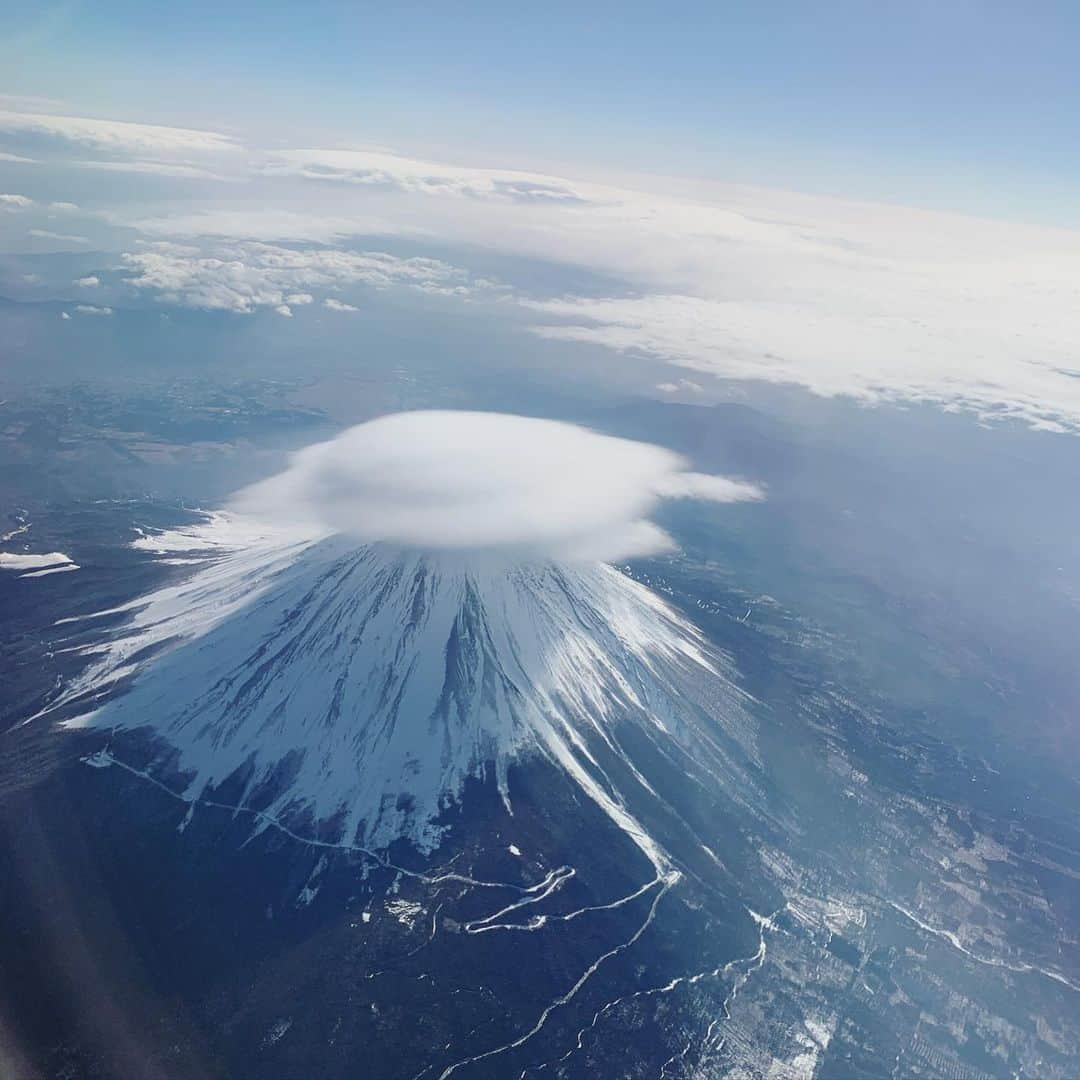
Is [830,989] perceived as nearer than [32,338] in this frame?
Yes

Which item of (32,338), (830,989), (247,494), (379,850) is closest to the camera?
(830,989)

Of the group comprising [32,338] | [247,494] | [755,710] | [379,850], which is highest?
[379,850]

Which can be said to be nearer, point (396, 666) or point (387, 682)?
point (387, 682)

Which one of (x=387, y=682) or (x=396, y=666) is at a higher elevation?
(x=396, y=666)

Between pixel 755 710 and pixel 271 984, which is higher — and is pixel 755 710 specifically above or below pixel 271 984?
below

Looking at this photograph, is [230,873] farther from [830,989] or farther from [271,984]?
[830,989]

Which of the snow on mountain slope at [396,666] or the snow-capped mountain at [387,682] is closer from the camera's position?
the snow-capped mountain at [387,682]

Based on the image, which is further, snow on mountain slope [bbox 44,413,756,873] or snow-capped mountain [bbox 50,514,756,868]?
snow on mountain slope [bbox 44,413,756,873]

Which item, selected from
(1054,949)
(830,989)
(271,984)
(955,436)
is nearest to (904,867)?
(1054,949)
